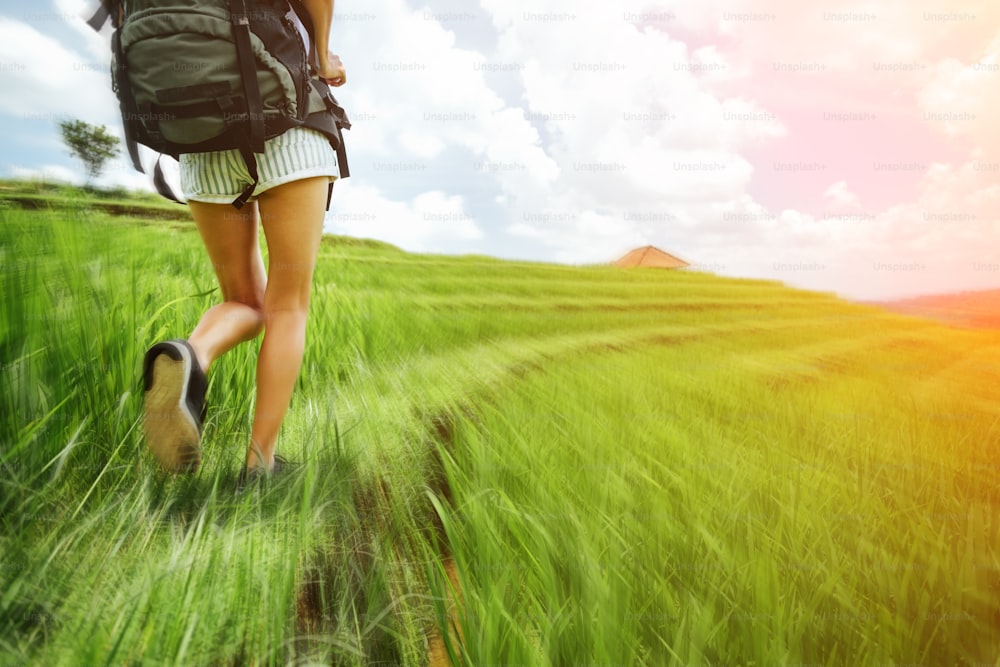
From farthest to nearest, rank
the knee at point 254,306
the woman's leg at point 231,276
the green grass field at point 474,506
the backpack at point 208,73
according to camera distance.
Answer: the knee at point 254,306, the woman's leg at point 231,276, the backpack at point 208,73, the green grass field at point 474,506

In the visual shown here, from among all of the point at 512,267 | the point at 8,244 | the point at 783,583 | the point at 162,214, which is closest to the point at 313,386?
the point at 8,244

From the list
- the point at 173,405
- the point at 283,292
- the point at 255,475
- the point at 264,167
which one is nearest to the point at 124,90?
the point at 264,167

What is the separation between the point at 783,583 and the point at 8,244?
2216mm

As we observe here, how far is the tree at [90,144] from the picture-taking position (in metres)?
1.92

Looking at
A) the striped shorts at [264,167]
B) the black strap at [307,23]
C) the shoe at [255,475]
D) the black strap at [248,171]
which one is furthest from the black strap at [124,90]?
the shoe at [255,475]

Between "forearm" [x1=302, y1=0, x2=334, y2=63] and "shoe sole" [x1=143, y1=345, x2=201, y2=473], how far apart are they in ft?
2.67

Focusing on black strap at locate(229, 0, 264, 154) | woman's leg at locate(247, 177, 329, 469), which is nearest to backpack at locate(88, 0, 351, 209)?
black strap at locate(229, 0, 264, 154)

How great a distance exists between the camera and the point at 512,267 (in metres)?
6.41

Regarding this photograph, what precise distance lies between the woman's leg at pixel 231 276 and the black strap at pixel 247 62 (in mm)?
336

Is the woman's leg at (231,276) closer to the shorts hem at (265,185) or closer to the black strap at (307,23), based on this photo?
the shorts hem at (265,185)

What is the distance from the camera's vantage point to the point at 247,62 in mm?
1166

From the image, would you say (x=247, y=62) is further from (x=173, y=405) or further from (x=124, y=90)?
(x=173, y=405)

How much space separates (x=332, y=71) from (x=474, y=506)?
117cm

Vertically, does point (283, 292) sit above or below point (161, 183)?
below
